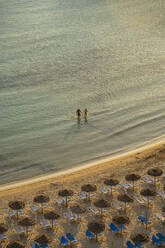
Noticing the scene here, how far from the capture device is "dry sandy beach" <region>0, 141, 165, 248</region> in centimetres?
2380

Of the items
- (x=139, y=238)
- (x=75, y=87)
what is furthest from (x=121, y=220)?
(x=75, y=87)

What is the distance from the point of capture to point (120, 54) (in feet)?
207

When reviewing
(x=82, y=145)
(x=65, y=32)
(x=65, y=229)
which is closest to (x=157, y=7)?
(x=65, y=32)

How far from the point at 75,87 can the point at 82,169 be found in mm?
18693

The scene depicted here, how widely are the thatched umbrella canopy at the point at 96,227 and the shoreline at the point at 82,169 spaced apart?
313 inches

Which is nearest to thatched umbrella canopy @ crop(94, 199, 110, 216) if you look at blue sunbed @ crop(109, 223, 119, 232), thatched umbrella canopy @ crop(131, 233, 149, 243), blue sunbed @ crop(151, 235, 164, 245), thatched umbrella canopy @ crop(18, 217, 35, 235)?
blue sunbed @ crop(109, 223, 119, 232)

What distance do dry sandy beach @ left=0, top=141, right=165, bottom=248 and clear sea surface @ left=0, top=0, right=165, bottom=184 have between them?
2.16 m

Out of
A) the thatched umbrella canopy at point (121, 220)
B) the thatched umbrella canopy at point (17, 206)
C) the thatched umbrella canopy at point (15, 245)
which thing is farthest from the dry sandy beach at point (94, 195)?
the thatched umbrella canopy at point (15, 245)

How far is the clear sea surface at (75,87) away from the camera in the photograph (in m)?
37.0

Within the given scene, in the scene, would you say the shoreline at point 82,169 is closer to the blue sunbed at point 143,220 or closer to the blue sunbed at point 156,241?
the blue sunbed at point 143,220

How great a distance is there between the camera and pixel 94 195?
1102 inches

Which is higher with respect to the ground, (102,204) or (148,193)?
(148,193)

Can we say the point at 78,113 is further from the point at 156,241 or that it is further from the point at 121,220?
the point at 156,241

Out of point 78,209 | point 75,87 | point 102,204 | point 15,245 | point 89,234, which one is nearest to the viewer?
point 15,245
